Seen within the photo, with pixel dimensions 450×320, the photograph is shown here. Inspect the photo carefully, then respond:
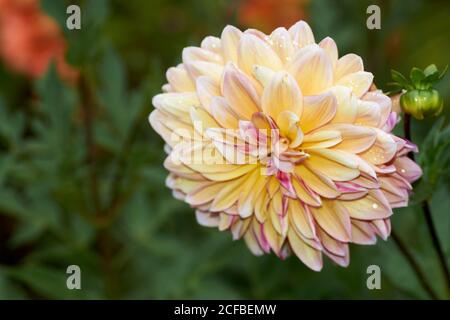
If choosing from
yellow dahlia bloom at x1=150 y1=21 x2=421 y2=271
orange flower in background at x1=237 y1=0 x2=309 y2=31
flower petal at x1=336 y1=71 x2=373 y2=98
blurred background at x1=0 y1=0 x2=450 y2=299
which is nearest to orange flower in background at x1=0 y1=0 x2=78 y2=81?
blurred background at x1=0 y1=0 x2=450 y2=299

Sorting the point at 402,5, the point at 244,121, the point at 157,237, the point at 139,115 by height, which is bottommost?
the point at 244,121

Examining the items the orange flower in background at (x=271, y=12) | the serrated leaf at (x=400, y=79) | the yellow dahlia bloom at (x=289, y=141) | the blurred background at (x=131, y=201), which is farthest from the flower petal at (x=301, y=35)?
the orange flower in background at (x=271, y=12)

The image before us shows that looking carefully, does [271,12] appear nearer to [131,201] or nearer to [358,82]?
[131,201]

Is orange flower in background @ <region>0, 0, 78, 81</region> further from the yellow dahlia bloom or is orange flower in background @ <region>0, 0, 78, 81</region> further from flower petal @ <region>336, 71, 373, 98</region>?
flower petal @ <region>336, 71, 373, 98</region>

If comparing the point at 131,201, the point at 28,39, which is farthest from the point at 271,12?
the point at 131,201

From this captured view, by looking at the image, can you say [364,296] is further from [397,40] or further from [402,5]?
[397,40]

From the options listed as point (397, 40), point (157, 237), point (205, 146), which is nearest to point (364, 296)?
point (157, 237)
